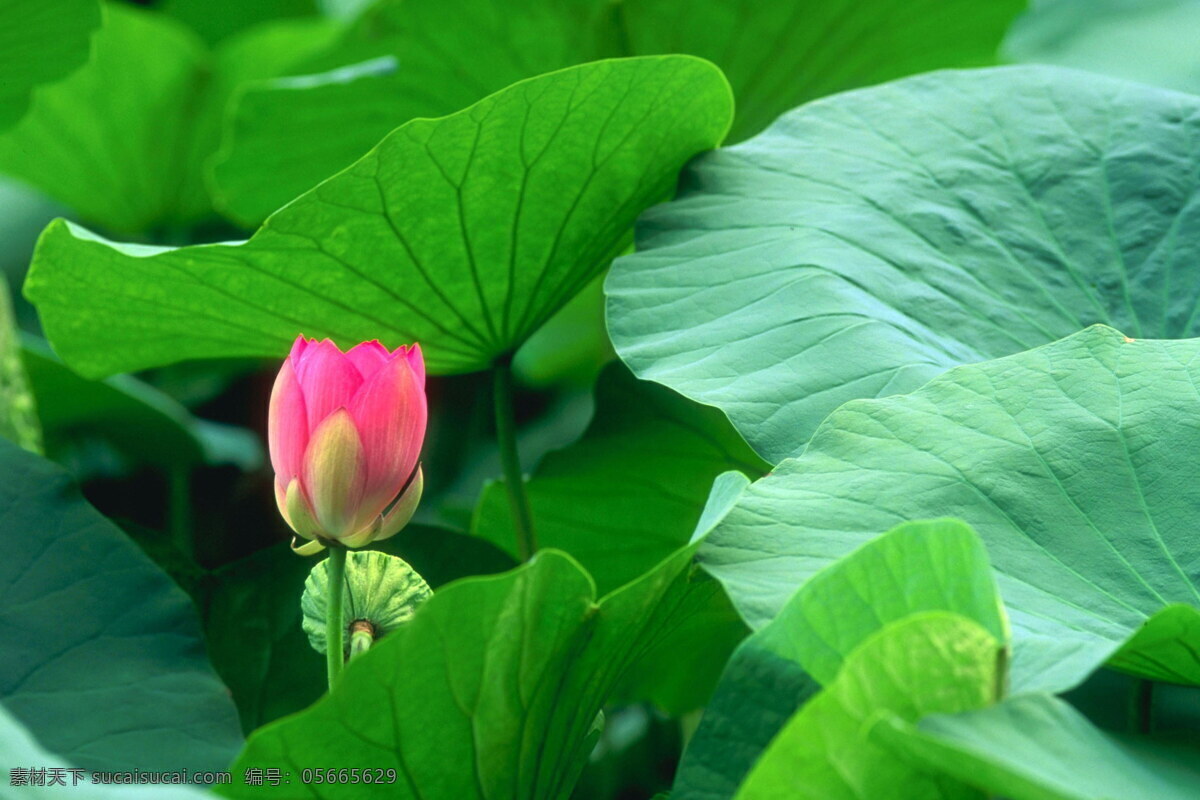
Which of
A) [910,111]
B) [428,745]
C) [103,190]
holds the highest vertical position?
[910,111]

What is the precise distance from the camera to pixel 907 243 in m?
0.70

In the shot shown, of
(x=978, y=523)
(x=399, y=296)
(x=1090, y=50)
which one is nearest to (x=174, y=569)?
(x=399, y=296)

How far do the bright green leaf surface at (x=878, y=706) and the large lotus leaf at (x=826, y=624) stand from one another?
0.02m

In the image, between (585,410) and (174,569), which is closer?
(174,569)

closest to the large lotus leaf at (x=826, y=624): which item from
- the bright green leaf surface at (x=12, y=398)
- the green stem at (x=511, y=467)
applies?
the green stem at (x=511, y=467)

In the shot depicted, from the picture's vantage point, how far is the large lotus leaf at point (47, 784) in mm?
310

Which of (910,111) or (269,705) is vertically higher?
(910,111)

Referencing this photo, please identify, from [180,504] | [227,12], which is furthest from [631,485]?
[227,12]

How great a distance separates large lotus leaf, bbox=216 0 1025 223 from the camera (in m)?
0.97

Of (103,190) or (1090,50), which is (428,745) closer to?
(103,190)

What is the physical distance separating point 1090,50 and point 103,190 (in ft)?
4.39

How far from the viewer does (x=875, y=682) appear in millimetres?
343

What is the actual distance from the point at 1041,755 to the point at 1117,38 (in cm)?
145

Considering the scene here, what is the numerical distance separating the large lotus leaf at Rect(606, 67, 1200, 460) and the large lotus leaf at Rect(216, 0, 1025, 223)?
8.5 inches
